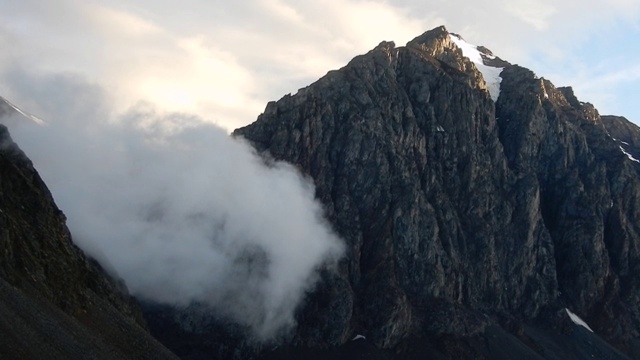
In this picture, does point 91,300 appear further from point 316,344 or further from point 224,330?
point 316,344

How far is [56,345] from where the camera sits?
290ft

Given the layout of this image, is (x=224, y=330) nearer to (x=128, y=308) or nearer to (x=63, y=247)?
(x=128, y=308)

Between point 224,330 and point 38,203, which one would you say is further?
point 224,330

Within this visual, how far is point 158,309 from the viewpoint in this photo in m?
198

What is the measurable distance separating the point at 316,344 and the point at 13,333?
126 m

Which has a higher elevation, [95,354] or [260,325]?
[260,325]

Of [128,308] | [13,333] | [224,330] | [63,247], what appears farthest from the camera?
[224,330]

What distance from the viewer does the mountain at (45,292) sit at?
286 feet

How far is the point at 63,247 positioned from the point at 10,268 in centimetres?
2653

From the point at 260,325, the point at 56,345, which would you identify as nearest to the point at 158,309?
the point at 260,325

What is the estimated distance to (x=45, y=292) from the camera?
347ft

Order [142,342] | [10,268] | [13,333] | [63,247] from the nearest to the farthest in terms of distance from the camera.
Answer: [13,333] → [10,268] → [142,342] → [63,247]

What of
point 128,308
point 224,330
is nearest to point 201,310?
point 224,330

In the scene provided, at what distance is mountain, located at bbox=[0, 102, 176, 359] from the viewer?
286 feet
